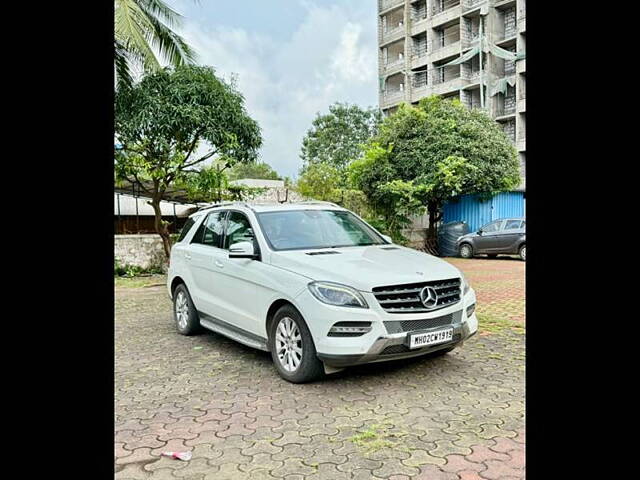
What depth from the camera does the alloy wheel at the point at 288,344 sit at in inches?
185

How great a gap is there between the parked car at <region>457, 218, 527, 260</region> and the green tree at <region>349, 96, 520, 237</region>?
62.7 inches

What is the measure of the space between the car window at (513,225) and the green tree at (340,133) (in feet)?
71.1

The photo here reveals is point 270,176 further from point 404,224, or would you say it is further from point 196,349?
point 196,349

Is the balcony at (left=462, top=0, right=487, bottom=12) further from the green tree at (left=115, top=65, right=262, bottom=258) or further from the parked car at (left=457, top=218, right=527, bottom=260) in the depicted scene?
the green tree at (left=115, top=65, right=262, bottom=258)

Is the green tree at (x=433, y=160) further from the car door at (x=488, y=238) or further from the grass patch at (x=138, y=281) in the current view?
the grass patch at (x=138, y=281)

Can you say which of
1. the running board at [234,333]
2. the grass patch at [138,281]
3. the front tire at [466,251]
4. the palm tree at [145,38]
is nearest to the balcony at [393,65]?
the front tire at [466,251]

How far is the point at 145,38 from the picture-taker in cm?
1237

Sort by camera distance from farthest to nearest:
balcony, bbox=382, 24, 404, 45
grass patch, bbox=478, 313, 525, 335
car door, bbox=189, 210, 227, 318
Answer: balcony, bbox=382, 24, 404, 45, grass patch, bbox=478, 313, 525, 335, car door, bbox=189, 210, 227, 318

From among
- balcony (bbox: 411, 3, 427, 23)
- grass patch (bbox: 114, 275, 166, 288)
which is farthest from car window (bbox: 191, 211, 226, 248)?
balcony (bbox: 411, 3, 427, 23)

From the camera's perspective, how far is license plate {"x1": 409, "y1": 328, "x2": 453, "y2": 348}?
445 centimetres
